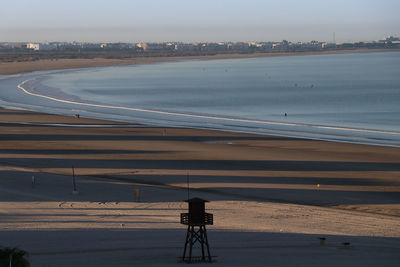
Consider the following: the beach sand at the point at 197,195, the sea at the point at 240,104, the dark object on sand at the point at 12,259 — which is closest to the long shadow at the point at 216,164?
the beach sand at the point at 197,195

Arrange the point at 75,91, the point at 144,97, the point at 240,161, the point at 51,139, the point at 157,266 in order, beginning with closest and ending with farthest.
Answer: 1. the point at 157,266
2. the point at 240,161
3. the point at 51,139
4. the point at 144,97
5. the point at 75,91

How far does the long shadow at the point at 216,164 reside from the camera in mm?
31516

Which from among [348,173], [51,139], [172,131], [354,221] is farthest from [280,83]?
[354,221]

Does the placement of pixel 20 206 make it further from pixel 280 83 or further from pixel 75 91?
pixel 280 83

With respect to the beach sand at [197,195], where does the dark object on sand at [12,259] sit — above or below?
above

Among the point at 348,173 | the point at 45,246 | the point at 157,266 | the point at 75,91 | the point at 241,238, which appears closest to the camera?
the point at 157,266

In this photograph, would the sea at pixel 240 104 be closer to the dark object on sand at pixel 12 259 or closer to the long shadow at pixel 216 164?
the long shadow at pixel 216 164

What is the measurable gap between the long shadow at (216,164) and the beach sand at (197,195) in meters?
0.05

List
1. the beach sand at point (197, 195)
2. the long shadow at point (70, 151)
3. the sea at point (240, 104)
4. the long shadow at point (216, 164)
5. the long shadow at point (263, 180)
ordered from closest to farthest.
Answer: the beach sand at point (197, 195)
the long shadow at point (263, 180)
the long shadow at point (216, 164)
the long shadow at point (70, 151)
the sea at point (240, 104)

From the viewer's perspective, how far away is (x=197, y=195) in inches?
1004

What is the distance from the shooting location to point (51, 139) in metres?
40.7

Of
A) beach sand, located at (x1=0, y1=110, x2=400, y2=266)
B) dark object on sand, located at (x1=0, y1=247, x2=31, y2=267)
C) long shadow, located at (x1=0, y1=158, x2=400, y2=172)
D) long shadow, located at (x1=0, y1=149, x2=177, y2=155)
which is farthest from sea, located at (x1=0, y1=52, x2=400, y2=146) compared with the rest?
dark object on sand, located at (x1=0, y1=247, x2=31, y2=267)

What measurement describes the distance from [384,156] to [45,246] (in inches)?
881

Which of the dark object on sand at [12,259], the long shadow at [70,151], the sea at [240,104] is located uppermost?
the dark object on sand at [12,259]
